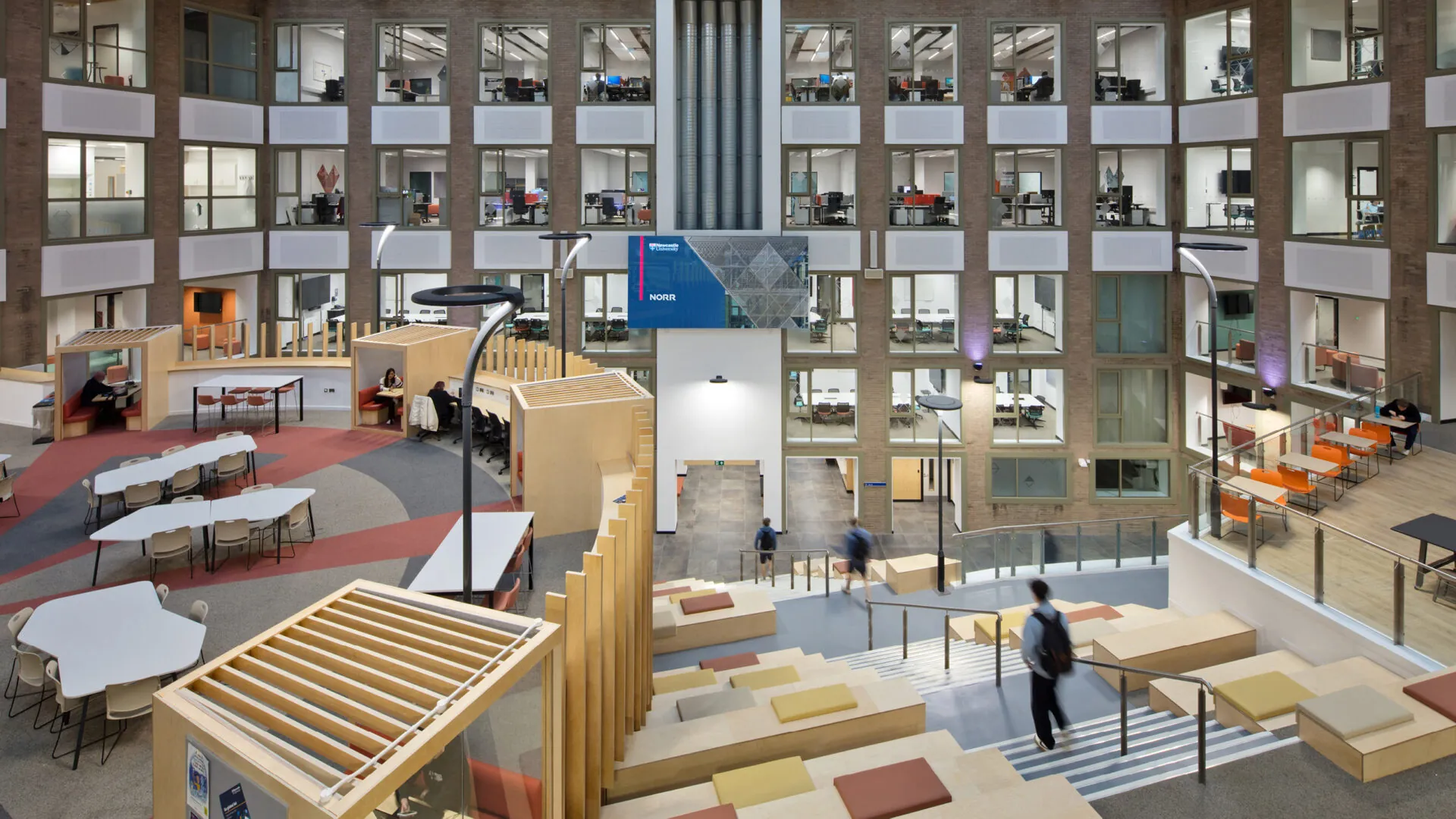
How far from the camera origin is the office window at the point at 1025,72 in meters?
24.0

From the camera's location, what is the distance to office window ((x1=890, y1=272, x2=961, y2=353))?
24.7 m

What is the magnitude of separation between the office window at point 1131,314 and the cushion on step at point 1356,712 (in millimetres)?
19147

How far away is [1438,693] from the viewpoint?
22.4ft

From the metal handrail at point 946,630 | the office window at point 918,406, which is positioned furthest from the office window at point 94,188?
the metal handrail at point 946,630

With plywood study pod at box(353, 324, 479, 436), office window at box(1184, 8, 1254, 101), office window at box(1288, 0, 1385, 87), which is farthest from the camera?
office window at box(1184, 8, 1254, 101)

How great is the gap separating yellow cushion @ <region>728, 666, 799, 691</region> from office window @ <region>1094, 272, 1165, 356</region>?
18.2 meters

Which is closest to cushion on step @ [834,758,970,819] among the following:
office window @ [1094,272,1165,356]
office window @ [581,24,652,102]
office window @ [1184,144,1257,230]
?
office window @ [1184,144,1257,230]

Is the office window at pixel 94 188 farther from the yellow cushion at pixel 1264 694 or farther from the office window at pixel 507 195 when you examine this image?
the yellow cushion at pixel 1264 694

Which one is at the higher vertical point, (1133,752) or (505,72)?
(505,72)

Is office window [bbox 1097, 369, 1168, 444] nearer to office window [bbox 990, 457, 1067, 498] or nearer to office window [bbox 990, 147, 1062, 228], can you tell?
office window [bbox 990, 457, 1067, 498]

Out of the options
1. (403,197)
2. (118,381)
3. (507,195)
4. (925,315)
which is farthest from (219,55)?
(925,315)

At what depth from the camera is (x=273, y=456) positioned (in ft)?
50.2

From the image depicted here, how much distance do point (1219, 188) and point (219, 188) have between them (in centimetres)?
2545

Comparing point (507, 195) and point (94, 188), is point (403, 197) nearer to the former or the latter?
point (507, 195)
